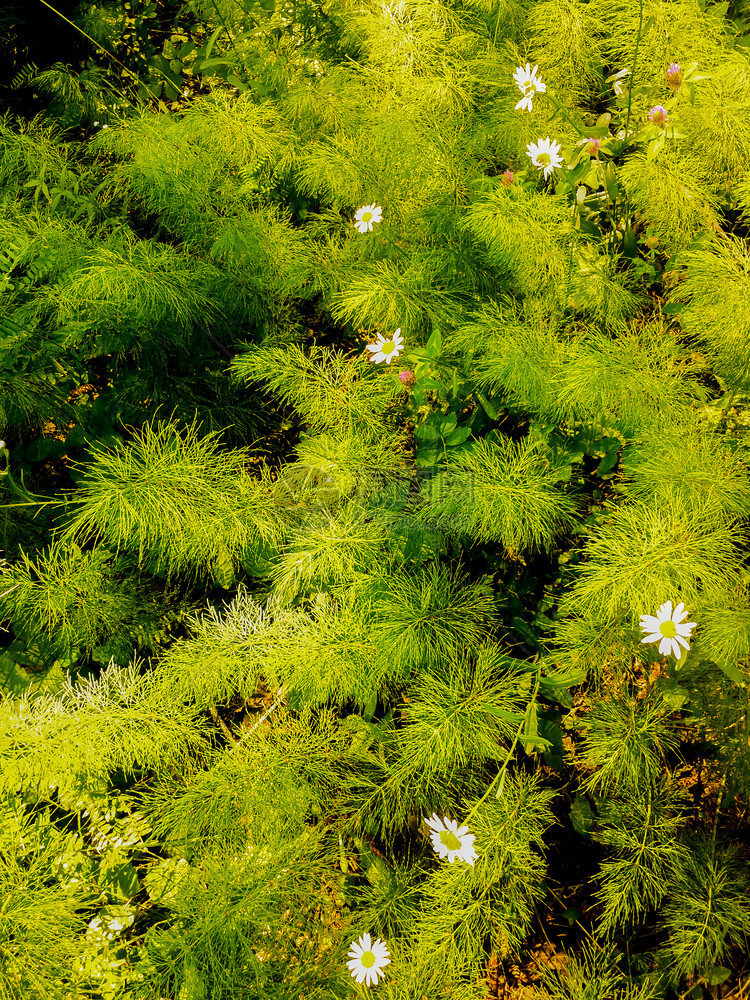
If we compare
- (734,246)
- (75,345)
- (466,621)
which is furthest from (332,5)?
(466,621)

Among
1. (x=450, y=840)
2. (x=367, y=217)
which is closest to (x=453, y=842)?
(x=450, y=840)

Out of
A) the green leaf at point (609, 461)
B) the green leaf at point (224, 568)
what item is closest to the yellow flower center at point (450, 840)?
the green leaf at point (224, 568)

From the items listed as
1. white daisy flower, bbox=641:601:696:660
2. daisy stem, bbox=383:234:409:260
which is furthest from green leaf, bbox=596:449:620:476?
daisy stem, bbox=383:234:409:260

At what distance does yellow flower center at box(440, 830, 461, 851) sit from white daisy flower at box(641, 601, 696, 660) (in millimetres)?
549

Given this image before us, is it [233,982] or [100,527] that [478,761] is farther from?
[100,527]

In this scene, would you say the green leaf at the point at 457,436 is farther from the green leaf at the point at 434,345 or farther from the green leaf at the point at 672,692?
the green leaf at the point at 672,692

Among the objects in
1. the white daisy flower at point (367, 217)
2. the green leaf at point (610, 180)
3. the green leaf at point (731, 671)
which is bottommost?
the green leaf at point (731, 671)

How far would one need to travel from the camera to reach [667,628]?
1.33 m

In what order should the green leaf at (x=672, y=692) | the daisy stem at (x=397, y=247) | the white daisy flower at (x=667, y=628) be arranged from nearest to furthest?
the white daisy flower at (x=667, y=628), the green leaf at (x=672, y=692), the daisy stem at (x=397, y=247)

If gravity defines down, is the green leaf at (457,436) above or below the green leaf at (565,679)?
above

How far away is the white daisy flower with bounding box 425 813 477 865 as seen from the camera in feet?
4.44

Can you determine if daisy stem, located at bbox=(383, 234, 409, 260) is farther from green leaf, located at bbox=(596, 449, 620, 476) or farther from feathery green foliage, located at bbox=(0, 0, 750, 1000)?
green leaf, located at bbox=(596, 449, 620, 476)

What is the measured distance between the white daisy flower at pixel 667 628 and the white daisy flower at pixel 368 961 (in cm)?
83

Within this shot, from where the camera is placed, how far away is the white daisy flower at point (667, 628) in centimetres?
130
